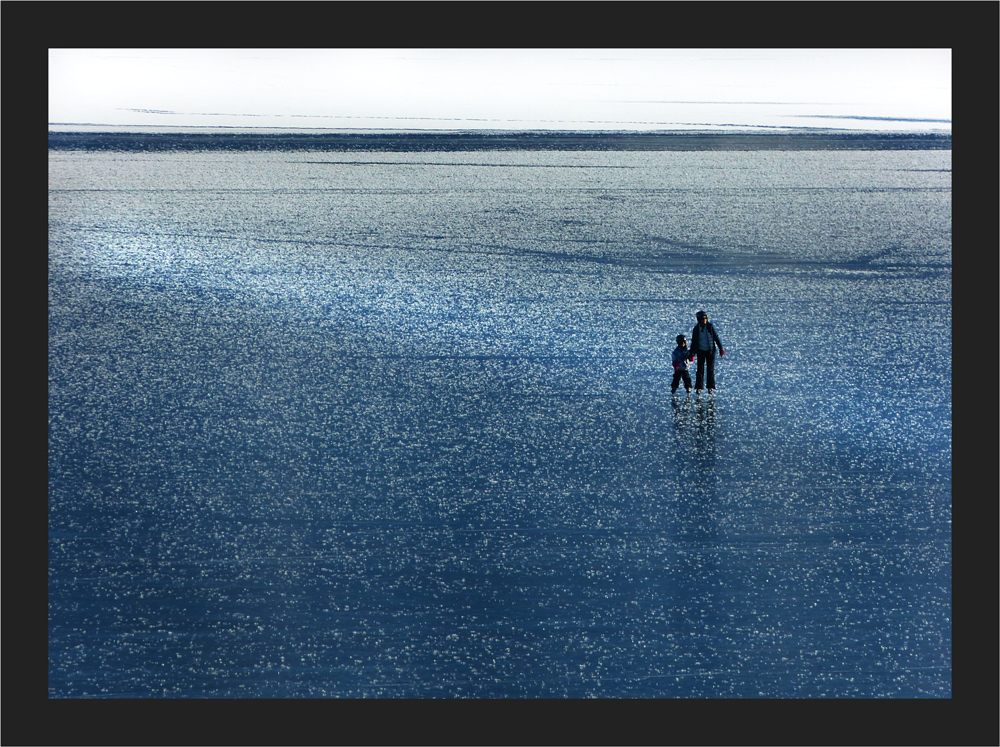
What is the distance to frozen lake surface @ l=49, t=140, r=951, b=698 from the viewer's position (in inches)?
296

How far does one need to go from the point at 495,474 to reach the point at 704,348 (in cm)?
338

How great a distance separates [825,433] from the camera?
1169 centimetres

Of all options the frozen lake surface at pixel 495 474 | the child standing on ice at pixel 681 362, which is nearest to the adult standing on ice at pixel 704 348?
the child standing on ice at pixel 681 362

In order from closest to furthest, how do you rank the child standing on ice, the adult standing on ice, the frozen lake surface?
the frozen lake surface < the child standing on ice < the adult standing on ice

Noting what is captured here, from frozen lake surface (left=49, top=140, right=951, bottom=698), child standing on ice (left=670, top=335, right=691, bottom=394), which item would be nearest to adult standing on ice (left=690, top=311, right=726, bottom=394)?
child standing on ice (left=670, top=335, right=691, bottom=394)

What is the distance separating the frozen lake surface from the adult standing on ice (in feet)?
0.96

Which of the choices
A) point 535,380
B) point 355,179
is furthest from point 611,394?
point 355,179

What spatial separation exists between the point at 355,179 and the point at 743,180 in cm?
1262

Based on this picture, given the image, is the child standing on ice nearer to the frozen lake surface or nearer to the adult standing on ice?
the adult standing on ice

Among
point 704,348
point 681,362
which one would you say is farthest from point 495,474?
point 704,348

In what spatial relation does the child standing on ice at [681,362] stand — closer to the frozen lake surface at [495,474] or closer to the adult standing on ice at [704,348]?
the adult standing on ice at [704,348]

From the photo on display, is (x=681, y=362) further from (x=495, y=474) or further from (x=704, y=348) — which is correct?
(x=495, y=474)

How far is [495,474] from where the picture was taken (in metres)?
10.6

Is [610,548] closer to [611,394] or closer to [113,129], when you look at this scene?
[611,394]
